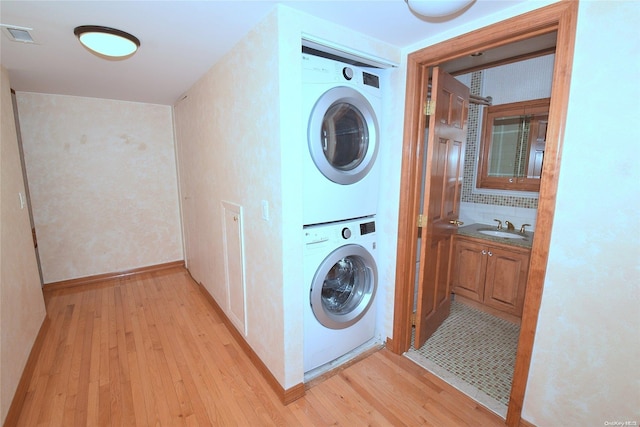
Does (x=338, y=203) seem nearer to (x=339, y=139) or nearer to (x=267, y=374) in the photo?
(x=339, y=139)

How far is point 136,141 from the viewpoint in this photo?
11.5 feet

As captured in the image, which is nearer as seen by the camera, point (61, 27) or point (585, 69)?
point (585, 69)

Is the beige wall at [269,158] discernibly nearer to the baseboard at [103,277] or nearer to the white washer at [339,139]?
the white washer at [339,139]

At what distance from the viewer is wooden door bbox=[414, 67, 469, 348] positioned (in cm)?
189

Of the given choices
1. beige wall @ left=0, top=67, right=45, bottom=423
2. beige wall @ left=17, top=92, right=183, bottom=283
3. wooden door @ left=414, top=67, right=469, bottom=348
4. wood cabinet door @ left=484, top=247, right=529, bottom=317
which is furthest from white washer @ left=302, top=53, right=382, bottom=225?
beige wall @ left=17, top=92, right=183, bottom=283

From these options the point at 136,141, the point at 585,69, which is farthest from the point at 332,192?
the point at 136,141

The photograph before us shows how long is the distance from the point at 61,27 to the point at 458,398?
10.2 feet

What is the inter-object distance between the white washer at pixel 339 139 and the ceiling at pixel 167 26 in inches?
10.2

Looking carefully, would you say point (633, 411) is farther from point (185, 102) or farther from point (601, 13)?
point (185, 102)

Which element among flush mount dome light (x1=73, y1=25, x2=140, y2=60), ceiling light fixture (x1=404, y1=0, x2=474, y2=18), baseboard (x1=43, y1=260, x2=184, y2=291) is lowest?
baseboard (x1=43, y1=260, x2=184, y2=291)

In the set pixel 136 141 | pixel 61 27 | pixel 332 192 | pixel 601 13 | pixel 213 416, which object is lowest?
pixel 213 416

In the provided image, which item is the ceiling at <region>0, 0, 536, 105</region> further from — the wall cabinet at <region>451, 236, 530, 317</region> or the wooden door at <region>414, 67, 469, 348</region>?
the wall cabinet at <region>451, 236, 530, 317</region>

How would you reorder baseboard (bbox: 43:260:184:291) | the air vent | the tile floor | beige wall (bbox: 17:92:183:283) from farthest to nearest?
baseboard (bbox: 43:260:184:291), beige wall (bbox: 17:92:183:283), the tile floor, the air vent

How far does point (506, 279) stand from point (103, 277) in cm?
445
